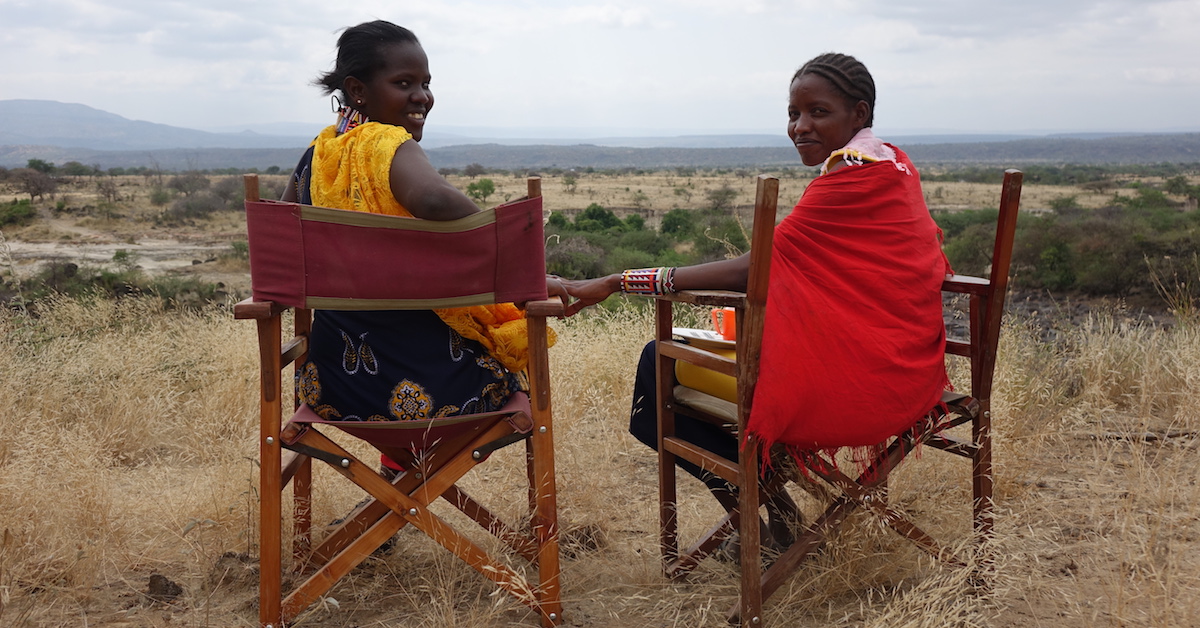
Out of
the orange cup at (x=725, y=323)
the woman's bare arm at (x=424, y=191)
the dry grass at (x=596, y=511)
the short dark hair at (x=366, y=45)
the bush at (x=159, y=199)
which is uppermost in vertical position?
the short dark hair at (x=366, y=45)

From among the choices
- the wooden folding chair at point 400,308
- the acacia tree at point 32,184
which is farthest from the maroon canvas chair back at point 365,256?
the acacia tree at point 32,184

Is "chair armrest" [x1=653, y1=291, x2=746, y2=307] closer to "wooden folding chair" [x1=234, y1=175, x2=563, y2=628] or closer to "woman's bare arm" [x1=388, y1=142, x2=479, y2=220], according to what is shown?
"wooden folding chair" [x1=234, y1=175, x2=563, y2=628]

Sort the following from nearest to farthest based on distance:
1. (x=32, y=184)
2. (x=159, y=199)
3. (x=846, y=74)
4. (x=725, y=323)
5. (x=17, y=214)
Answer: (x=846, y=74) < (x=725, y=323) < (x=17, y=214) < (x=32, y=184) < (x=159, y=199)

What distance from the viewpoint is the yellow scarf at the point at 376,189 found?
232cm

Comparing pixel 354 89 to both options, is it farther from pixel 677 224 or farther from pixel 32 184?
pixel 32 184

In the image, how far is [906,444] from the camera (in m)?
2.67

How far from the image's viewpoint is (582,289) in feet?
8.87

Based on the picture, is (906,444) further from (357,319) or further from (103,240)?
(103,240)

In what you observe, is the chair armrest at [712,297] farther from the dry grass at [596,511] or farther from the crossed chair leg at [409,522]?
the dry grass at [596,511]

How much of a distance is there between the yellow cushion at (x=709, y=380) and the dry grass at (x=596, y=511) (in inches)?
22.2

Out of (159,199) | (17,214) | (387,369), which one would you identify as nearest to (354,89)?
(387,369)

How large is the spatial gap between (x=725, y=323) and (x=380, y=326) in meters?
1.13

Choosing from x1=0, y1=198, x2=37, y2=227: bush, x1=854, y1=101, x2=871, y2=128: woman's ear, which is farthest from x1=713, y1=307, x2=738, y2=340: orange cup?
x1=0, y1=198, x2=37, y2=227: bush

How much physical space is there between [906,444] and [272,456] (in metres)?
1.76
